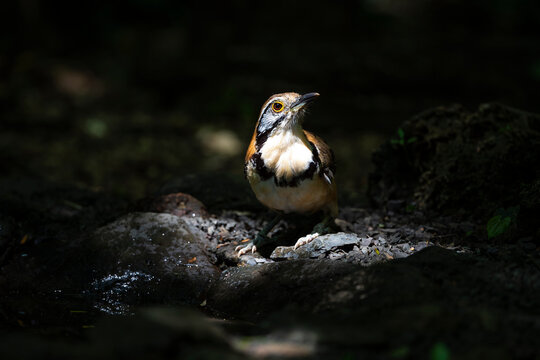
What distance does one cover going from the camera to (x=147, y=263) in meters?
4.32

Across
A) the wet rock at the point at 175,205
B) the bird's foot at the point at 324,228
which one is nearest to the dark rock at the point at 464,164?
the bird's foot at the point at 324,228

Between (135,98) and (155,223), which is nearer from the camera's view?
(155,223)

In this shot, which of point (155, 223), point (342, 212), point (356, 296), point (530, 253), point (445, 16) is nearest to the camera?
point (356, 296)

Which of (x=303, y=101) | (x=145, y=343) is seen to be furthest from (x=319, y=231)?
(x=145, y=343)

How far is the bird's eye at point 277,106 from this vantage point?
4.37 meters

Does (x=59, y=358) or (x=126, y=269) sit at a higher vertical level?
(x=126, y=269)

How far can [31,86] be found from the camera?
11398 mm

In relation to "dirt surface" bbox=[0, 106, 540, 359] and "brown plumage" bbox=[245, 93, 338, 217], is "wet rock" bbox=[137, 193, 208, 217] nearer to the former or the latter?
"dirt surface" bbox=[0, 106, 540, 359]

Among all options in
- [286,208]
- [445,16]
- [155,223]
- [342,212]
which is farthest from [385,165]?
[445,16]

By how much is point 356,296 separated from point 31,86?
1035 cm

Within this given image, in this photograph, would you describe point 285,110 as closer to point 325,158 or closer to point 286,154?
point 286,154

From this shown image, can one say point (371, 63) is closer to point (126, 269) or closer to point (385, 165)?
point (385, 165)

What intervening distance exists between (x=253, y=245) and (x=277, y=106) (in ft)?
3.95

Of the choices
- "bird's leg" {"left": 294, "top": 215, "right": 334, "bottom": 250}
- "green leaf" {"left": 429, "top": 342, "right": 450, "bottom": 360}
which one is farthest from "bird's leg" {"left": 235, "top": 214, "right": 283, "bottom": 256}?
"green leaf" {"left": 429, "top": 342, "right": 450, "bottom": 360}
